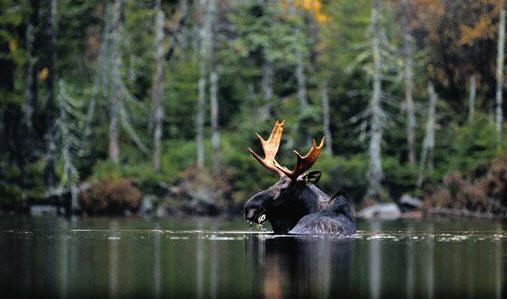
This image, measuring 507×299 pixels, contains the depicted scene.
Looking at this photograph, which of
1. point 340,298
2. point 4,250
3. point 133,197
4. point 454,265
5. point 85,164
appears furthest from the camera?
point 85,164

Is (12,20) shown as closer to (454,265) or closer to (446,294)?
(454,265)

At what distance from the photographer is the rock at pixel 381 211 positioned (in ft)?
150

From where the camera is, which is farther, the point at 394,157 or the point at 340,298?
the point at 394,157

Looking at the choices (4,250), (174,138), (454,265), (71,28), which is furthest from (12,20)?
(454,265)

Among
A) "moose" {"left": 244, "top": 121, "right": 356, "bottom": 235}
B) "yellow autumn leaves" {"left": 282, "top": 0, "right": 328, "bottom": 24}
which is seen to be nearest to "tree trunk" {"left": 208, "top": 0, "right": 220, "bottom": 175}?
"yellow autumn leaves" {"left": 282, "top": 0, "right": 328, "bottom": 24}

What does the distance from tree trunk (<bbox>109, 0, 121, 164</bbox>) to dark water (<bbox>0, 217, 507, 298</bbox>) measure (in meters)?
26.5

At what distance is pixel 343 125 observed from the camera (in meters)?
56.3

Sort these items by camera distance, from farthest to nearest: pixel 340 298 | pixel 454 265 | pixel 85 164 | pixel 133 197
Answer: pixel 85 164
pixel 133 197
pixel 454 265
pixel 340 298

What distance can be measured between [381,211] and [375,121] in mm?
6041

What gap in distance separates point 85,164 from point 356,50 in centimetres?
1447

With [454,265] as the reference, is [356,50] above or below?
above

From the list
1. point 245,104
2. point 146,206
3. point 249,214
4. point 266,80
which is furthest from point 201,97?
point 249,214

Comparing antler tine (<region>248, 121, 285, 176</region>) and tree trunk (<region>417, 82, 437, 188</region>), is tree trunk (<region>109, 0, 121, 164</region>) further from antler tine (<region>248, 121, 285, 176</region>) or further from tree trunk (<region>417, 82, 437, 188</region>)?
antler tine (<region>248, 121, 285, 176</region>)

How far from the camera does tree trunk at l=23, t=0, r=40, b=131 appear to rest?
1959 inches
